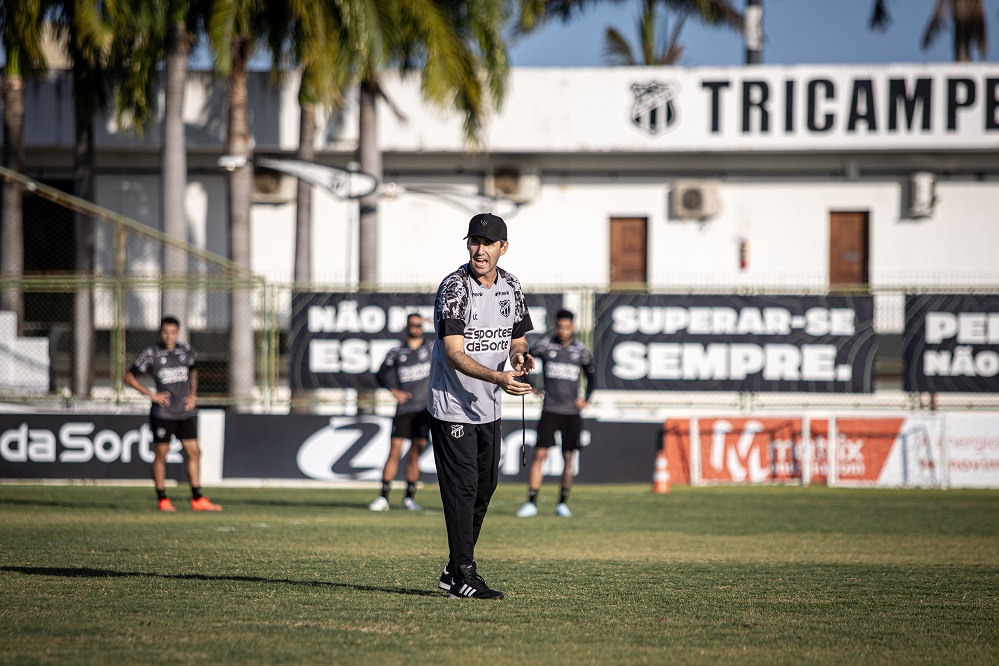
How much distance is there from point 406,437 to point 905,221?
16695 millimetres

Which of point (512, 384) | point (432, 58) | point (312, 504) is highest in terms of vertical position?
point (432, 58)

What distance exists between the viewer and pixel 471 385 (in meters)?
7.00

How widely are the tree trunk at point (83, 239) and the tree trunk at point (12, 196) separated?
1.11 m

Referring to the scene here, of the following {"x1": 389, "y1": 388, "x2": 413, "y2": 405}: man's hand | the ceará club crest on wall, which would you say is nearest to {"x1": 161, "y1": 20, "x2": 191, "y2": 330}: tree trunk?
{"x1": 389, "y1": 388, "x2": 413, "y2": 405}: man's hand

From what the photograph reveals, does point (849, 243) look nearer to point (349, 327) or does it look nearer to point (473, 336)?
point (349, 327)

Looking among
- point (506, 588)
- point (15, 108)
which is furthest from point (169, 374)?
point (15, 108)

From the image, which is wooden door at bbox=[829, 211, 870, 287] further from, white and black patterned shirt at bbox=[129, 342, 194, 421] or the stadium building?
white and black patterned shirt at bbox=[129, 342, 194, 421]

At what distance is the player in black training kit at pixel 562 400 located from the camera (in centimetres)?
1404

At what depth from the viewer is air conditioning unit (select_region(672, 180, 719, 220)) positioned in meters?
27.0

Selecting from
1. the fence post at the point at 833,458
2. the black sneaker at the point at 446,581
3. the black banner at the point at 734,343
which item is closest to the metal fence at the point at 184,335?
the black banner at the point at 734,343

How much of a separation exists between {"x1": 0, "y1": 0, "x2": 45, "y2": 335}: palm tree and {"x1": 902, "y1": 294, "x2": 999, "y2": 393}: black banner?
1390 cm

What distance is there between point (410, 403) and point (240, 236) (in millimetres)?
10573

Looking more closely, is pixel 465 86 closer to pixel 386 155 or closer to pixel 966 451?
pixel 386 155

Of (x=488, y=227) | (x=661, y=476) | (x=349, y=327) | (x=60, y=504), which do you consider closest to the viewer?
(x=488, y=227)
